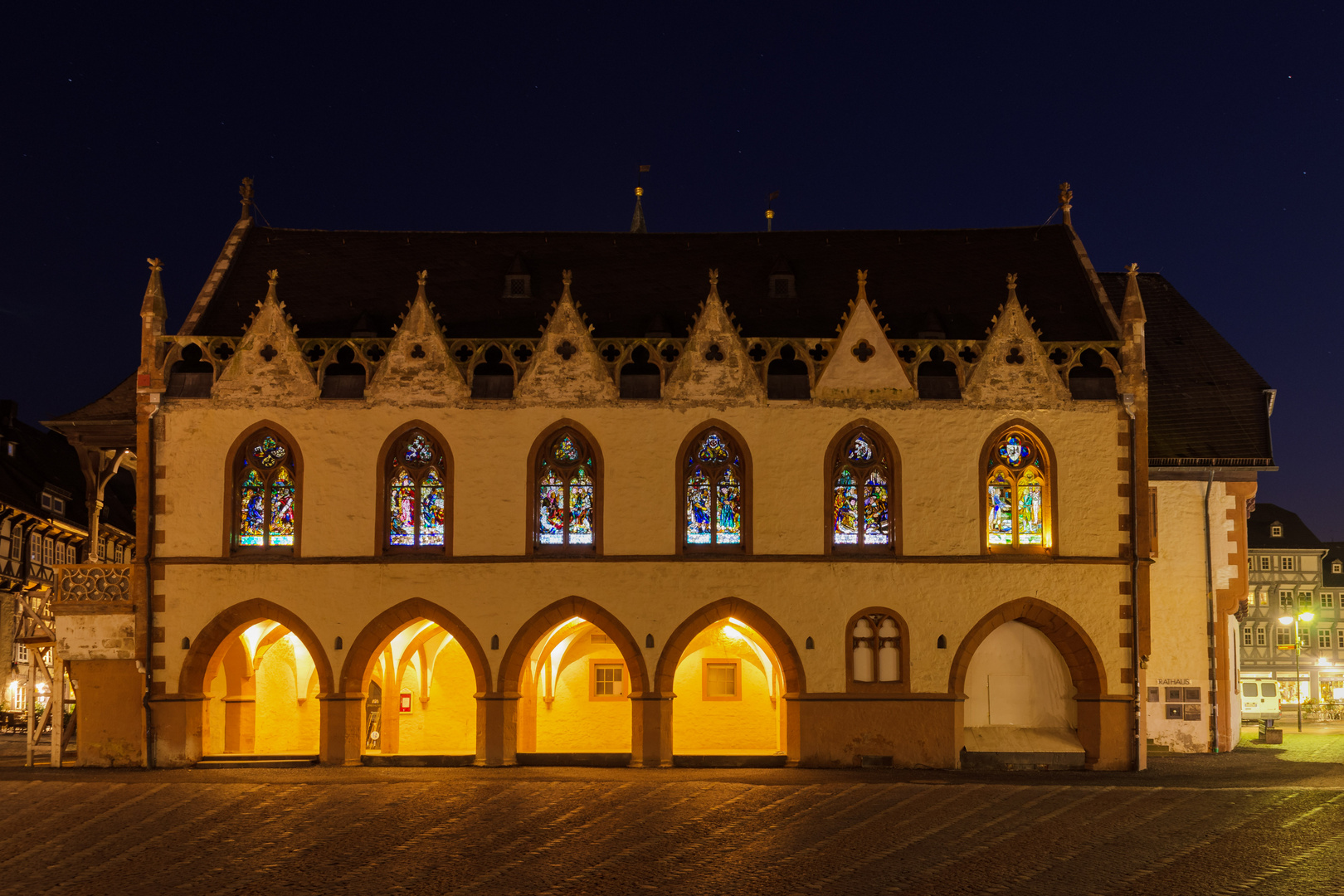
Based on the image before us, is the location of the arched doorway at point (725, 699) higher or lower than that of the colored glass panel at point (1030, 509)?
lower

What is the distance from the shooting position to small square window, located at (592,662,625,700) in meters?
31.2

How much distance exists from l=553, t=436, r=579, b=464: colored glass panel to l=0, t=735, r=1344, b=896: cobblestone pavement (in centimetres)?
603

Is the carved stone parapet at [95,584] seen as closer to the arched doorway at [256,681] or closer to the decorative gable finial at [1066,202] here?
the arched doorway at [256,681]

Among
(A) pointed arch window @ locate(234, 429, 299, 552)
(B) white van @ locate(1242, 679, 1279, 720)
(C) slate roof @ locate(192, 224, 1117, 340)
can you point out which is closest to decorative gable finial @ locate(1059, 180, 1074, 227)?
(C) slate roof @ locate(192, 224, 1117, 340)

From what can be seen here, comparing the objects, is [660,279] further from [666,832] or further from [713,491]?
[666,832]

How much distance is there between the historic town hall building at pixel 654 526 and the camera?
88.3 ft

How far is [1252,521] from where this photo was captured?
84.2 metres

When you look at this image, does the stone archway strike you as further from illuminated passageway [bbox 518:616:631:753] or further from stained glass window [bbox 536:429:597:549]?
illuminated passageway [bbox 518:616:631:753]

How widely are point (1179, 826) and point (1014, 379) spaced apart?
10.7 meters

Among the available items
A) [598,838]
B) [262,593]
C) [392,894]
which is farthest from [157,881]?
[262,593]

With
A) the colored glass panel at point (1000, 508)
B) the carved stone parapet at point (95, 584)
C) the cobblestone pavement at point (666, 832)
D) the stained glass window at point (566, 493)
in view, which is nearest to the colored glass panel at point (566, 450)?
the stained glass window at point (566, 493)

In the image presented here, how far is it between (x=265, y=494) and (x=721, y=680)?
10.6m

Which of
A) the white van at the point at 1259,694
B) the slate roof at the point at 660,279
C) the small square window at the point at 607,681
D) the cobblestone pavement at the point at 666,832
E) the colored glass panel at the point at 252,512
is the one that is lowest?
the white van at the point at 1259,694

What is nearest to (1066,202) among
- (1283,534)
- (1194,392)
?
(1194,392)
